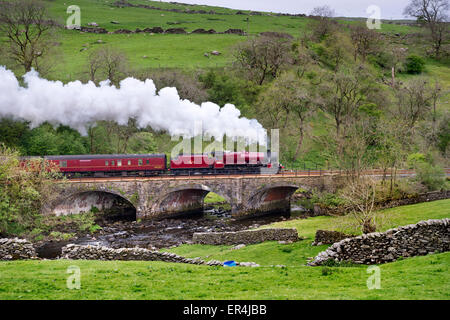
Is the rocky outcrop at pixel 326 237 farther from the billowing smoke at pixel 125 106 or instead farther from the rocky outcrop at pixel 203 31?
the rocky outcrop at pixel 203 31

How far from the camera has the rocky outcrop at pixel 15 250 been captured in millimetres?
27953

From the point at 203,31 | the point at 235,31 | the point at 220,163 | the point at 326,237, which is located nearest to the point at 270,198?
the point at 220,163

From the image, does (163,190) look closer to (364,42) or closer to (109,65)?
(109,65)

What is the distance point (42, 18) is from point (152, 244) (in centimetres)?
5998

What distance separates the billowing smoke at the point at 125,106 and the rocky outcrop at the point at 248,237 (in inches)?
889

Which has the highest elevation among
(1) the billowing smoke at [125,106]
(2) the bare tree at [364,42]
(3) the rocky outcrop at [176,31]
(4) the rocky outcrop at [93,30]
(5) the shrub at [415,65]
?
(3) the rocky outcrop at [176,31]

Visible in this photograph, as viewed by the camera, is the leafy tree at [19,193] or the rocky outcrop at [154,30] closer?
the leafy tree at [19,193]

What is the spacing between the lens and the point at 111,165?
56.3 meters

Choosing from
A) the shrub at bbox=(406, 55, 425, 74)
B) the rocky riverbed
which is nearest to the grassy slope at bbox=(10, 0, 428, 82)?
the shrub at bbox=(406, 55, 425, 74)

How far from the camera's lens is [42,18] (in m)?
81.4

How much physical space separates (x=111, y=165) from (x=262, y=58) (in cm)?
5650

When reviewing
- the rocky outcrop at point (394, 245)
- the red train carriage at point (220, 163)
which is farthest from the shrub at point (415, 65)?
the rocky outcrop at point (394, 245)
